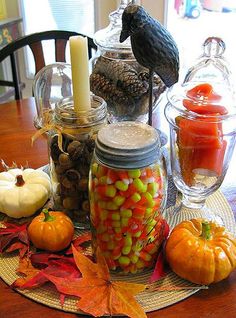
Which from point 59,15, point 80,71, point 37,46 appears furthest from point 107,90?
point 59,15

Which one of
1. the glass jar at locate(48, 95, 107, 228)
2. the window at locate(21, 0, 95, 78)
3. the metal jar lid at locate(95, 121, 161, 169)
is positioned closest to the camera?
the metal jar lid at locate(95, 121, 161, 169)

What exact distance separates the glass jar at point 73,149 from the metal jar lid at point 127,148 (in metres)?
0.08

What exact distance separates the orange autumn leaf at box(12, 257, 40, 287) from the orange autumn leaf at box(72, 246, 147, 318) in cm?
8

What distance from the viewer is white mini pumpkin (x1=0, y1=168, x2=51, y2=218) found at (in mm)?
710

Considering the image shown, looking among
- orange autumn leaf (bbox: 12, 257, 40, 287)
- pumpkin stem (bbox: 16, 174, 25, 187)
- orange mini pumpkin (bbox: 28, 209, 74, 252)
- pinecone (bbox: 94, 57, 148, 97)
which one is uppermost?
pinecone (bbox: 94, 57, 148, 97)

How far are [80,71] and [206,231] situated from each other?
0.32m

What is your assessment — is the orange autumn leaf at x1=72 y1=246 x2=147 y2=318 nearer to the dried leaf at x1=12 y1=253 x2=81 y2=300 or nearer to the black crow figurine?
the dried leaf at x1=12 y1=253 x2=81 y2=300

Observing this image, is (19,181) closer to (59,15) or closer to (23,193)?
(23,193)

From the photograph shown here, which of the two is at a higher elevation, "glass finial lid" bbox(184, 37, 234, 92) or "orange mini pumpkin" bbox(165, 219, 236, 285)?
"glass finial lid" bbox(184, 37, 234, 92)

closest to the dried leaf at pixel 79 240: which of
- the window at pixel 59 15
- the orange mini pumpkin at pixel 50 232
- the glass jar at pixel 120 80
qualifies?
the orange mini pumpkin at pixel 50 232

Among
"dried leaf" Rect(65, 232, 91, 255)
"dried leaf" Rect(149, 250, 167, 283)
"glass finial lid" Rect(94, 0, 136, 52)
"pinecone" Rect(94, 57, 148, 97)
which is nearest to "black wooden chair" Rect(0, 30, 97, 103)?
"glass finial lid" Rect(94, 0, 136, 52)

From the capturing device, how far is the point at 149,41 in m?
0.63

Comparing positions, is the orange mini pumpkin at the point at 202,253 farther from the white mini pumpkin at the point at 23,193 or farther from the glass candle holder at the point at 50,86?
the glass candle holder at the point at 50,86

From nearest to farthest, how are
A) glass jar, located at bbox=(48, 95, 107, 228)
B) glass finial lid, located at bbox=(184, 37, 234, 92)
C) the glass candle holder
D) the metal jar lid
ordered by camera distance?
the metal jar lid < glass jar, located at bbox=(48, 95, 107, 228) < glass finial lid, located at bbox=(184, 37, 234, 92) < the glass candle holder
